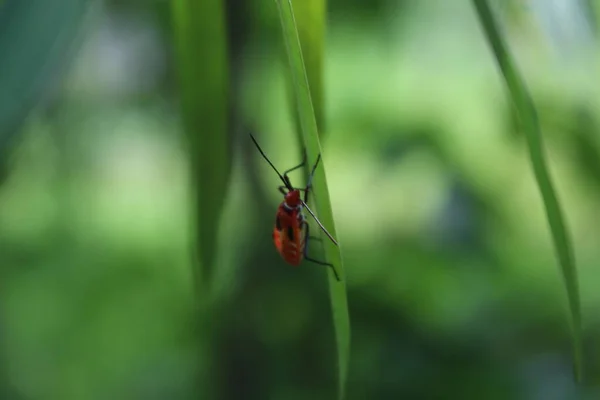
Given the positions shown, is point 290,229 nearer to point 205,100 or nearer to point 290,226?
point 290,226

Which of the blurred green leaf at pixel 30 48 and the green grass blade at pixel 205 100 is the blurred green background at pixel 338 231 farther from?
the blurred green leaf at pixel 30 48

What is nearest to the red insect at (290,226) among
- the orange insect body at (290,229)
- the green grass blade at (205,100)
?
the orange insect body at (290,229)

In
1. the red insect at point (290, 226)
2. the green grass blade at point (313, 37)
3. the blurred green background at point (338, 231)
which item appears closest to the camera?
the green grass blade at point (313, 37)

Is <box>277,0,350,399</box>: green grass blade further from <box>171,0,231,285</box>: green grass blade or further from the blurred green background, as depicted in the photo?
the blurred green background

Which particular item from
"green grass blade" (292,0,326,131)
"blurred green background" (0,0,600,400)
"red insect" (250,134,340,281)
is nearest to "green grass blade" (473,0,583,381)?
"green grass blade" (292,0,326,131)

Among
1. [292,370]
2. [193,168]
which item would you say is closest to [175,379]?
[292,370]

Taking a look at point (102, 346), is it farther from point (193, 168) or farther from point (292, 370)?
point (193, 168)
